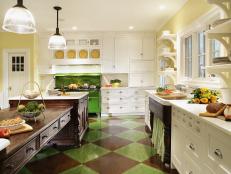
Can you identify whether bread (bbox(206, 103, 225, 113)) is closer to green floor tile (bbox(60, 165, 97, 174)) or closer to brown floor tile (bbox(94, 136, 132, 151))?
green floor tile (bbox(60, 165, 97, 174))

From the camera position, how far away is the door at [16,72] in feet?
20.5

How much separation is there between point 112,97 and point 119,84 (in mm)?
577

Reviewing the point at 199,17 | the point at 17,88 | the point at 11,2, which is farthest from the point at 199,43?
the point at 17,88

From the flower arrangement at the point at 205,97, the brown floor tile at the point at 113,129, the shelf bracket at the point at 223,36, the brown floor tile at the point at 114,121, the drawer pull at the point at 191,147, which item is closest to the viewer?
the drawer pull at the point at 191,147

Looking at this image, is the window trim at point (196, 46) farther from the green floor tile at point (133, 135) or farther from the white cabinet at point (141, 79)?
the white cabinet at point (141, 79)

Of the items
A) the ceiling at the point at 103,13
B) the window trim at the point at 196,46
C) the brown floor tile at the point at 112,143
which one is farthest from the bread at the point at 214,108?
Answer: the ceiling at the point at 103,13

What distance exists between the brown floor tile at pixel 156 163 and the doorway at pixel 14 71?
4.79 meters

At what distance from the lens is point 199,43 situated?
3.55 meters

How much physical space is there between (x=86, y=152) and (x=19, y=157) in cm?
198

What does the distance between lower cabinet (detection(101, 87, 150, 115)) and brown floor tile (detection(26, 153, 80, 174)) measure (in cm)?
313

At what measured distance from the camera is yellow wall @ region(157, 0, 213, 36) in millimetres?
3091

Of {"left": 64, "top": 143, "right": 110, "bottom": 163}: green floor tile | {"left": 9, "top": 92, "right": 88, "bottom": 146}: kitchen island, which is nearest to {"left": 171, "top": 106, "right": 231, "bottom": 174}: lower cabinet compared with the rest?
{"left": 64, "top": 143, "right": 110, "bottom": 163}: green floor tile

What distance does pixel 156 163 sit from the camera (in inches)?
115

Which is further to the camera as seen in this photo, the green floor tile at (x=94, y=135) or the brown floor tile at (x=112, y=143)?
the green floor tile at (x=94, y=135)
